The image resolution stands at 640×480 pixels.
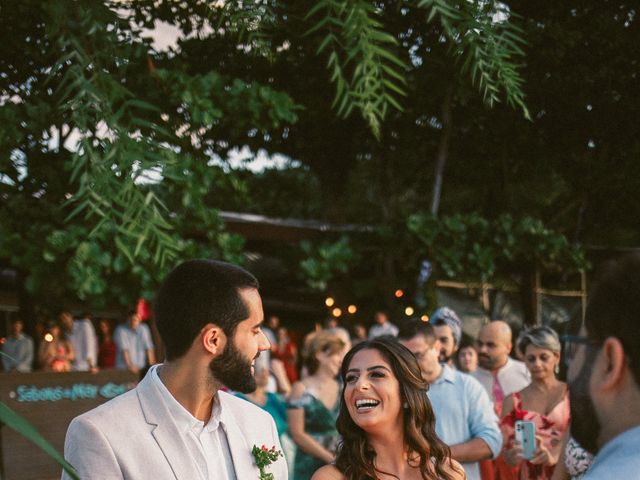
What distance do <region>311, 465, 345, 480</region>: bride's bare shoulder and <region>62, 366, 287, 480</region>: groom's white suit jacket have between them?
29.6 inches

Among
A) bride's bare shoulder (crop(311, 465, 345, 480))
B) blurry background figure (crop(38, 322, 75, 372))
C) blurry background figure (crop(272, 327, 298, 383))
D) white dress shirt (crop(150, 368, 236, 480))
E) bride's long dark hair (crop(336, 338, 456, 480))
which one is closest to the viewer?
white dress shirt (crop(150, 368, 236, 480))

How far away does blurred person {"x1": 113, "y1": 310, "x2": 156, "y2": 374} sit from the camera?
1225 centimetres

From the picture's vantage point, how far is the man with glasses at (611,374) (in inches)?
44.0

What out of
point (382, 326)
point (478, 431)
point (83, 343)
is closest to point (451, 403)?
point (478, 431)

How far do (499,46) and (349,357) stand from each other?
7.74ft

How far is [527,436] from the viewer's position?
4.77 meters

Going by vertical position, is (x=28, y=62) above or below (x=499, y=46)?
above

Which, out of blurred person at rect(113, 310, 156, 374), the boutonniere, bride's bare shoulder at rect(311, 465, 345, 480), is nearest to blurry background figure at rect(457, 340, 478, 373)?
bride's bare shoulder at rect(311, 465, 345, 480)

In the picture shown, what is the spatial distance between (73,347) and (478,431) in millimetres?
8057

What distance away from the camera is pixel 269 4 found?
1616 mm

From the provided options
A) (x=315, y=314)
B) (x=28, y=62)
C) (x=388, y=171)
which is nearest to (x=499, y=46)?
(x=28, y=62)

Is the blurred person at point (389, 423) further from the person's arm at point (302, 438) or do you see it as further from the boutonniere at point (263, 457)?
the person's arm at point (302, 438)

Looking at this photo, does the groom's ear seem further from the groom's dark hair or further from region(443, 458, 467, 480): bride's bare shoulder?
region(443, 458, 467, 480): bride's bare shoulder

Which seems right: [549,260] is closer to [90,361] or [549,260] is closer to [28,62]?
[90,361]
